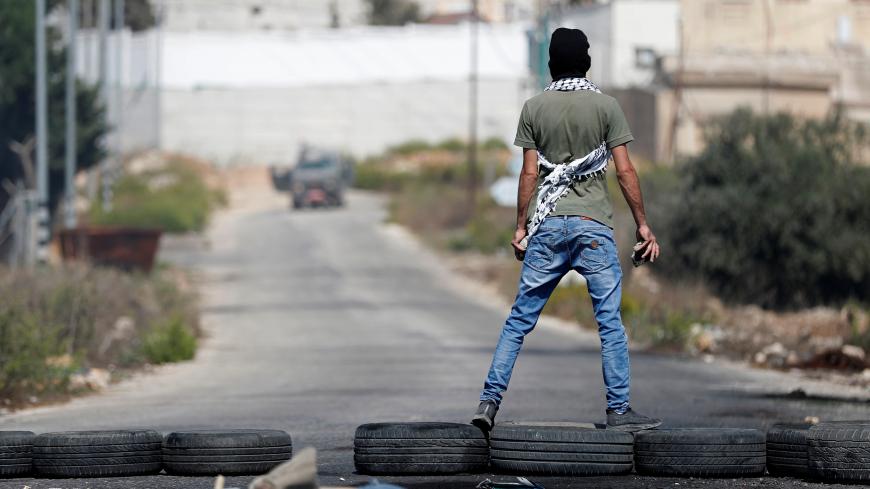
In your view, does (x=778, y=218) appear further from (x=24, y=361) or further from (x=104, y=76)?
(x=104, y=76)

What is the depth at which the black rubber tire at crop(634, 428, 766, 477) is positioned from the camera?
6953mm

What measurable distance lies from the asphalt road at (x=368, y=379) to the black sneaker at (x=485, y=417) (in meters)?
0.33

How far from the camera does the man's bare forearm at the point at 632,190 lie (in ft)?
24.4

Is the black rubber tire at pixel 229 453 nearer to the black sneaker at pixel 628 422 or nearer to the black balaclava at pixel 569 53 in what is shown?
the black sneaker at pixel 628 422

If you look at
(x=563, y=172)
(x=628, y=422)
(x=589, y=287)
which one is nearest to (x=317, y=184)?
(x=563, y=172)

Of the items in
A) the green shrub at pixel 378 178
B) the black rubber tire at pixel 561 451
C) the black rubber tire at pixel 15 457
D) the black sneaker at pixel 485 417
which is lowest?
the green shrub at pixel 378 178

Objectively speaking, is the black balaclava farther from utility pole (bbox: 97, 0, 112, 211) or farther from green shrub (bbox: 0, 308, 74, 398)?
utility pole (bbox: 97, 0, 112, 211)

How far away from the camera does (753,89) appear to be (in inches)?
2120

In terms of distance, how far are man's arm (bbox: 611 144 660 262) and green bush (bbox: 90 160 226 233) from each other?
37900mm

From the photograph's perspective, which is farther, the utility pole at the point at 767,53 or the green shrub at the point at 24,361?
the utility pole at the point at 767,53

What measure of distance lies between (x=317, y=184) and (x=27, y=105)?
49.0 ft

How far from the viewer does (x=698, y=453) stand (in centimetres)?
695

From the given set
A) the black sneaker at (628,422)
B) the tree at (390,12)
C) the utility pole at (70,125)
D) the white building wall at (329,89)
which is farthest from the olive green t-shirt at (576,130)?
the tree at (390,12)

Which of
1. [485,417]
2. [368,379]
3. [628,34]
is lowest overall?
[368,379]
